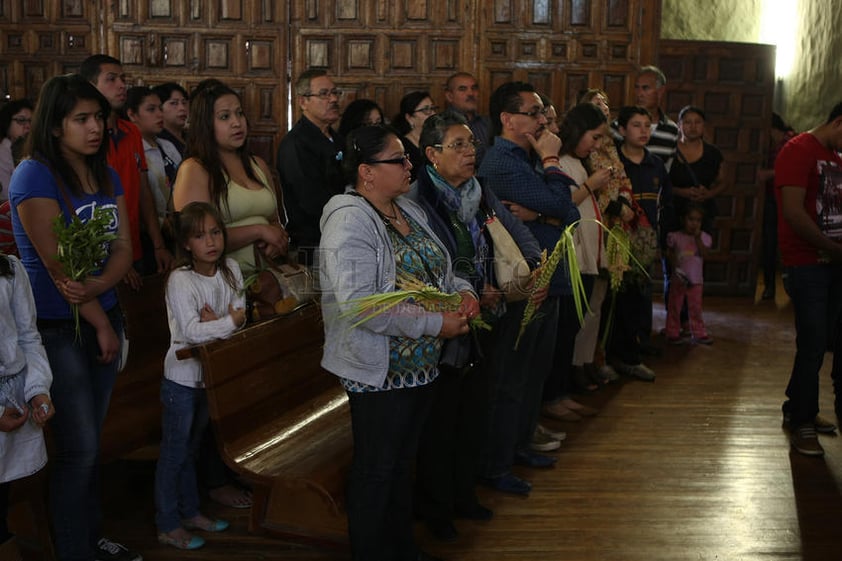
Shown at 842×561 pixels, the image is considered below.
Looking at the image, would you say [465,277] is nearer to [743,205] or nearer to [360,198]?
[360,198]

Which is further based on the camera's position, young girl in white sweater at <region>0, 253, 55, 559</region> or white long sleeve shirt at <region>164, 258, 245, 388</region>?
white long sleeve shirt at <region>164, 258, 245, 388</region>

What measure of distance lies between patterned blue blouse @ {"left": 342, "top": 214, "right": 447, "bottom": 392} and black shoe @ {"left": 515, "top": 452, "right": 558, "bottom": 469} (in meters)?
1.55

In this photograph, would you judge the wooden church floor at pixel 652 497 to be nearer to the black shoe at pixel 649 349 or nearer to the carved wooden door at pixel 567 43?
the black shoe at pixel 649 349

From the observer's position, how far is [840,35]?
8.98 m

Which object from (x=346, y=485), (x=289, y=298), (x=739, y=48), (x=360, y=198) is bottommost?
(x=346, y=485)

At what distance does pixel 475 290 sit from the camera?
3.31m

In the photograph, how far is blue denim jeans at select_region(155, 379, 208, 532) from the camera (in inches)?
130

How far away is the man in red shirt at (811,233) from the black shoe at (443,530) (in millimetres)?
2128

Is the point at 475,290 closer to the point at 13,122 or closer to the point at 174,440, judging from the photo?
the point at 174,440

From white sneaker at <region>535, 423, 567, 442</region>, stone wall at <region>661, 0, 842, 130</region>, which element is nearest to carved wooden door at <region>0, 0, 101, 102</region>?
white sneaker at <region>535, 423, 567, 442</region>

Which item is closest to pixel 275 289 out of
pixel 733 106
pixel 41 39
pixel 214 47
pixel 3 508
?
pixel 3 508

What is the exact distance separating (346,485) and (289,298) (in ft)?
2.84

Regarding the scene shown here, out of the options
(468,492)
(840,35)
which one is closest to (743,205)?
(840,35)

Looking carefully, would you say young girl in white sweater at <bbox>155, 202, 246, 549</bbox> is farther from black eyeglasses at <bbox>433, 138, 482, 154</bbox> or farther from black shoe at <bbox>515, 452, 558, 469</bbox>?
black shoe at <bbox>515, 452, 558, 469</bbox>
